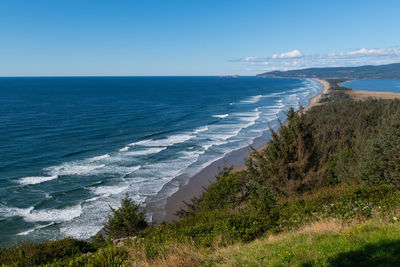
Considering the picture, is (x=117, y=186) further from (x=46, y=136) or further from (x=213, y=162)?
(x=46, y=136)

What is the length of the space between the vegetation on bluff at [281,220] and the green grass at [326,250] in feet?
0.07

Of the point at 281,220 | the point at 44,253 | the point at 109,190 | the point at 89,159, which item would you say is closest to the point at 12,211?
the point at 109,190

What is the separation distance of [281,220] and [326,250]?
124 inches

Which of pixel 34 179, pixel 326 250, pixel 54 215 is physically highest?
pixel 326 250

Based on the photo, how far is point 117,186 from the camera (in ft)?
86.1

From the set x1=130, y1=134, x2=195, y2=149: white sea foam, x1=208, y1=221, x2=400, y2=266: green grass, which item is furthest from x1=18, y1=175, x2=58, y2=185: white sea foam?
x1=208, y1=221, x2=400, y2=266: green grass

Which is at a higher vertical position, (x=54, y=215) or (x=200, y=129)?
(x=200, y=129)

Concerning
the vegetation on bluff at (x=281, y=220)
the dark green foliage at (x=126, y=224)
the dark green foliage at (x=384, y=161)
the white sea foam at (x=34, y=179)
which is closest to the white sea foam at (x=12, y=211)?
the white sea foam at (x=34, y=179)

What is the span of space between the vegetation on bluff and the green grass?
0.02 metres

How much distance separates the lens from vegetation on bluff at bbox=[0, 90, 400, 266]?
6.66 metres

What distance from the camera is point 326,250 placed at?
643 centimetres

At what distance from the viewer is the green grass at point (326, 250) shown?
19.1ft

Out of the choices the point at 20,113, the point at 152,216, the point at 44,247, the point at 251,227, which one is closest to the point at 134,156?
the point at 152,216

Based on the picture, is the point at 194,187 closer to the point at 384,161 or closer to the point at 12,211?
the point at 12,211
